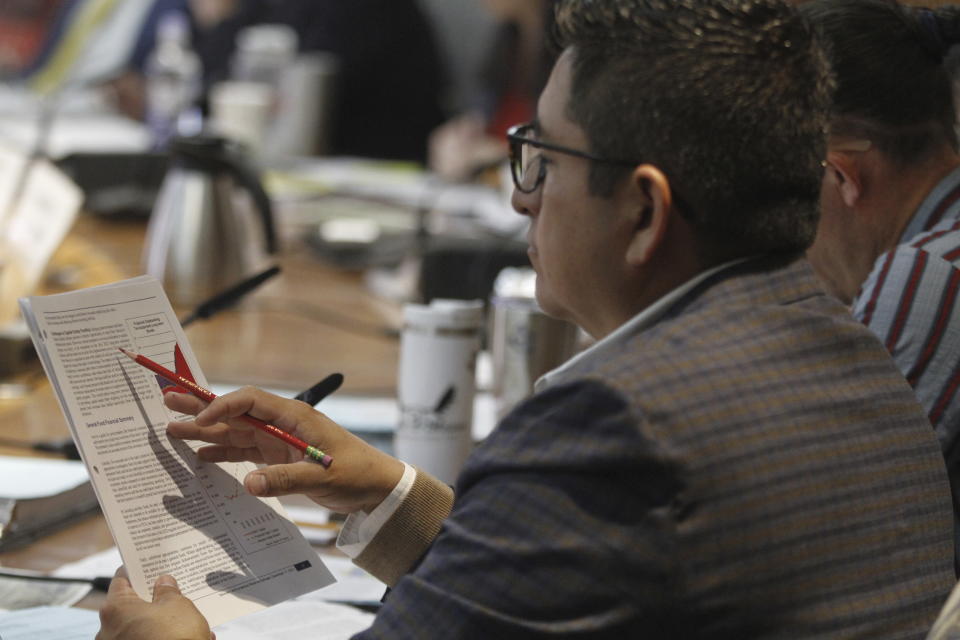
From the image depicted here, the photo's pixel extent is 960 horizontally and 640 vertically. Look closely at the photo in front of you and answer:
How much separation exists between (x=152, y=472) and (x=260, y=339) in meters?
0.98

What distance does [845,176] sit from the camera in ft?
3.79

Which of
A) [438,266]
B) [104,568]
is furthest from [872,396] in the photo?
[438,266]

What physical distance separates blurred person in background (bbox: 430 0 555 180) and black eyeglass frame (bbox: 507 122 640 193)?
92.7 inches

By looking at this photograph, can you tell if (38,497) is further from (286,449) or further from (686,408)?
(686,408)

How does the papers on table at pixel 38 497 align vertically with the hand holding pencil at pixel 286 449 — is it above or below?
below

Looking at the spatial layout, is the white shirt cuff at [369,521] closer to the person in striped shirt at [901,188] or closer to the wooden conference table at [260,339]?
the wooden conference table at [260,339]

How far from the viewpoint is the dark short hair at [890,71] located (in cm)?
110

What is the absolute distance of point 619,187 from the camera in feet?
2.43

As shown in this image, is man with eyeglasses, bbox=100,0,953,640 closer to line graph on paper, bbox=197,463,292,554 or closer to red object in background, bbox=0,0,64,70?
line graph on paper, bbox=197,463,292,554

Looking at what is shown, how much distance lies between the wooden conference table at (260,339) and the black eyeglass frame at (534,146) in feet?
1.58

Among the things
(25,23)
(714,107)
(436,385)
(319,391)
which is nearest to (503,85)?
(436,385)

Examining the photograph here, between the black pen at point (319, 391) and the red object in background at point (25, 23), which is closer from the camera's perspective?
the black pen at point (319, 391)

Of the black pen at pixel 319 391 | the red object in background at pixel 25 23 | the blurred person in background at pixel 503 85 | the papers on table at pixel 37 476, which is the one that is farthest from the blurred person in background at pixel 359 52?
the black pen at pixel 319 391

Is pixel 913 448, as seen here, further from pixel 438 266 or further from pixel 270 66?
pixel 270 66
